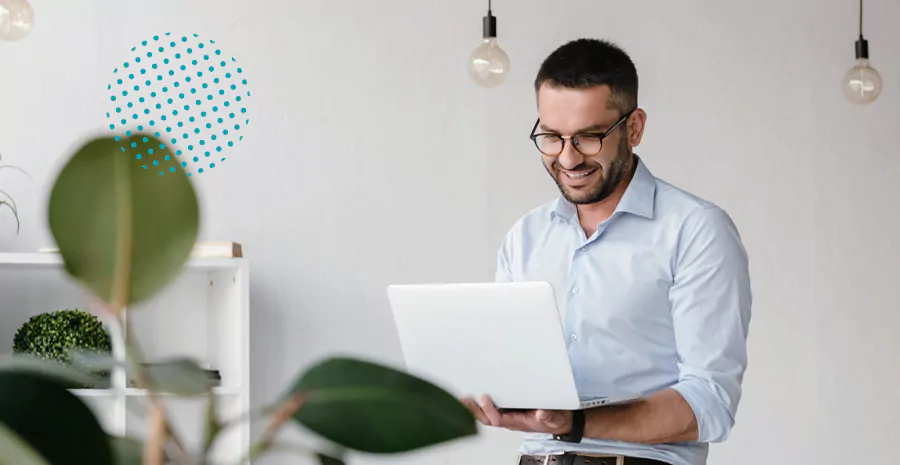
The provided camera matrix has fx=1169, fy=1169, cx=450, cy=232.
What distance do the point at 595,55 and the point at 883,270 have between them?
2.40 m

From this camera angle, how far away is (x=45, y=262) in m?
3.19

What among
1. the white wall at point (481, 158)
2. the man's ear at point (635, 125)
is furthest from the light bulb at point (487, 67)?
the man's ear at point (635, 125)

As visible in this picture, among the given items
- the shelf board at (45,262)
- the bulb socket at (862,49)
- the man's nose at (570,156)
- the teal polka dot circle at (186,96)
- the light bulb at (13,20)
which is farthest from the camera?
the bulb socket at (862,49)

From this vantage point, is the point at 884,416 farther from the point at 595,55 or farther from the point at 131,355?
the point at 131,355

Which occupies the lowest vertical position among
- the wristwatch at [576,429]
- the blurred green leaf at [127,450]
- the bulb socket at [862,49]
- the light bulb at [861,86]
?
the wristwatch at [576,429]

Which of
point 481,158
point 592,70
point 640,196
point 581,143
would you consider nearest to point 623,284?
point 640,196

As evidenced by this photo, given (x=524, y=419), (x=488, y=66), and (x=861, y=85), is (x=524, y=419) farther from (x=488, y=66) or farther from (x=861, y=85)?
(x=861, y=85)

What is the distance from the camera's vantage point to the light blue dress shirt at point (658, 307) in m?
2.24

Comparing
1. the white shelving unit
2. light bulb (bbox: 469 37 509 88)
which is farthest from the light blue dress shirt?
the white shelving unit

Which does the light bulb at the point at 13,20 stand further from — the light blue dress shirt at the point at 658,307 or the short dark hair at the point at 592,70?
the light blue dress shirt at the point at 658,307

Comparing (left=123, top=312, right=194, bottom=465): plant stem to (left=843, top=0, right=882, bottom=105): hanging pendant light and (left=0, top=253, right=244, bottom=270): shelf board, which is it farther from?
(left=843, top=0, right=882, bottom=105): hanging pendant light

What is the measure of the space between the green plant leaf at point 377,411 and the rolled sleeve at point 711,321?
1832 millimetres

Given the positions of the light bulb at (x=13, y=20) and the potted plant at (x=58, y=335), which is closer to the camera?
the light bulb at (x=13, y=20)

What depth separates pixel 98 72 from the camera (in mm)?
3617
